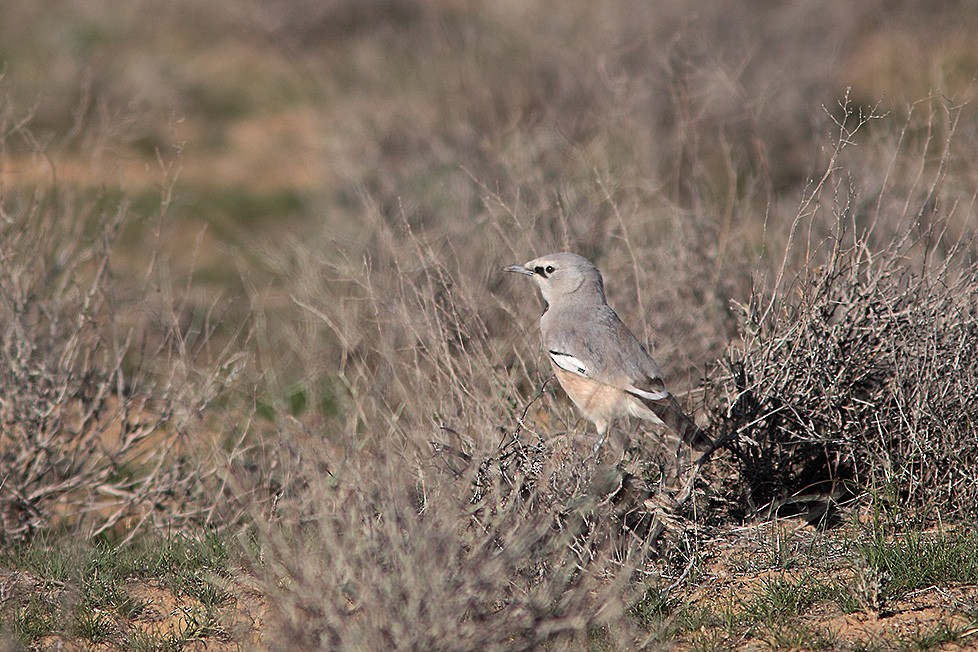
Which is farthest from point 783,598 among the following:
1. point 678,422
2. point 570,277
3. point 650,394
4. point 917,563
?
point 570,277

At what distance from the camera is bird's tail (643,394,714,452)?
4.26 meters

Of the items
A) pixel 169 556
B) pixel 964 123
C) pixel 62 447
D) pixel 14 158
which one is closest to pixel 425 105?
pixel 14 158

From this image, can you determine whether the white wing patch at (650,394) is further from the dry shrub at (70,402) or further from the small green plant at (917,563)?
the dry shrub at (70,402)

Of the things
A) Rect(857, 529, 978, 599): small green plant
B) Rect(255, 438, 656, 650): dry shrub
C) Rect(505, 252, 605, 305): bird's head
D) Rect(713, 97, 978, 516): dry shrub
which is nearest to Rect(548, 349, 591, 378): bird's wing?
Rect(505, 252, 605, 305): bird's head

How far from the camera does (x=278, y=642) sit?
3318 mm

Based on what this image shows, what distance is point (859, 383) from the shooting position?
15.2ft

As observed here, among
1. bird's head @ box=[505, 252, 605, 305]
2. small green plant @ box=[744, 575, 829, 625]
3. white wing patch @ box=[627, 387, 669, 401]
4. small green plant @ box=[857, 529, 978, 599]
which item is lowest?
small green plant @ box=[744, 575, 829, 625]

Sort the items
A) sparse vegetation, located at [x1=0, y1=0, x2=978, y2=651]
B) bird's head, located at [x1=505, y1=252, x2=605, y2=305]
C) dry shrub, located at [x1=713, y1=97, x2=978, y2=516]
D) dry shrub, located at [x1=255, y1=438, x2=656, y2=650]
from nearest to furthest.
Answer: dry shrub, located at [x1=255, y1=438, x2=656, y2=650] → sparse vegetation, located at [x1=0, y1=0, x2=978, y2=651] → dry shrub, located at [x1=713, y1=97, x2=978, y2=516] → bird's head, located at [x1=505, y1=252, x2=605, y2=305]

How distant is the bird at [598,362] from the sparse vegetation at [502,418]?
18 centimetres

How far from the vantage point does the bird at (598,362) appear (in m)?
4.30

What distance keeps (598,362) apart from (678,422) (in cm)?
38

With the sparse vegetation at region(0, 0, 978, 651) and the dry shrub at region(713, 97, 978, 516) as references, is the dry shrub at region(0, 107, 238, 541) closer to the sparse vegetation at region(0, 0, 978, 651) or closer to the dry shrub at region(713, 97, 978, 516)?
the sparse vegetation at region(0, 0, 978, 651)

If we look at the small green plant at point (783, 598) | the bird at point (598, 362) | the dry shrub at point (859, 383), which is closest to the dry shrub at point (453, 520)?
the bird at point (598, 362)

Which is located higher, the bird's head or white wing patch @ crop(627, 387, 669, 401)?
the bird's head
